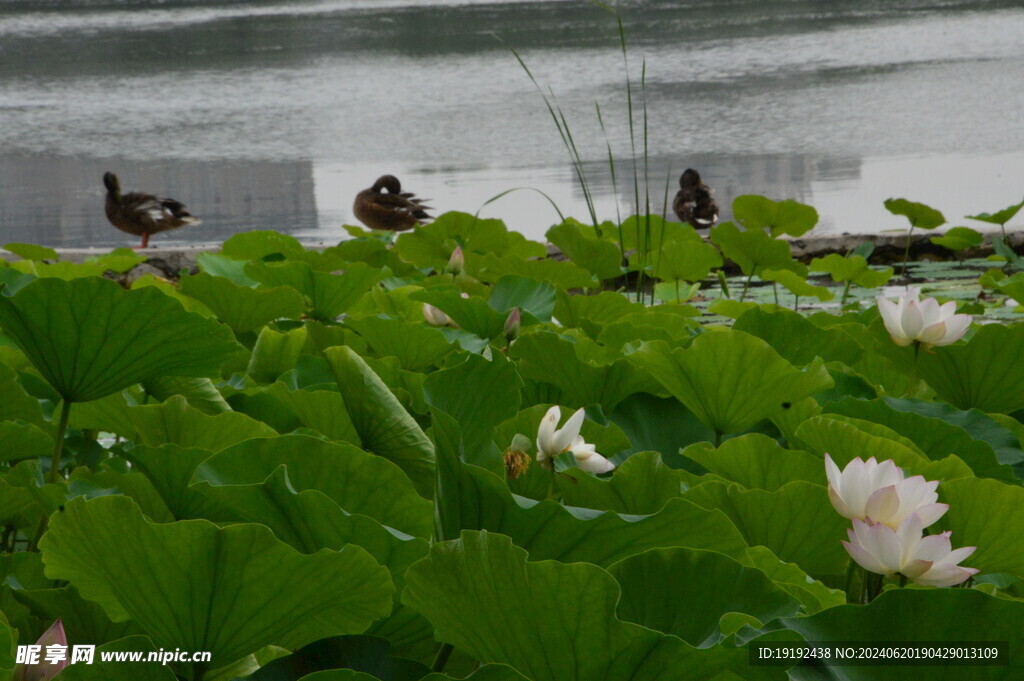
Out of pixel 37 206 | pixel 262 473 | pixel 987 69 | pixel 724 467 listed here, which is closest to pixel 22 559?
pixel 262 473

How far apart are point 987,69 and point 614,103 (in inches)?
168

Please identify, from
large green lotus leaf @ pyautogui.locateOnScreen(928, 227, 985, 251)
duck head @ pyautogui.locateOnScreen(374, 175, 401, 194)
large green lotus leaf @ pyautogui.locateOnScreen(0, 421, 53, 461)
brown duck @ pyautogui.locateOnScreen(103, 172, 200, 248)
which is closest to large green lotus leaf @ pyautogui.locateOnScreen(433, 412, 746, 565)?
large green lotus leaf @ pyautogui.locateOnScreen(0, 421, 53, 461)

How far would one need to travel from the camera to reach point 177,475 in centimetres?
55

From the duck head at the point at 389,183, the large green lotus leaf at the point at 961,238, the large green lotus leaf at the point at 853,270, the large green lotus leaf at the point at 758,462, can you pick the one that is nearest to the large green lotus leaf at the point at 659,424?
the large green lotus leaf at the point at 758,462

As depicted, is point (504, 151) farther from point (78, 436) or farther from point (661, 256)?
point (78, 436)

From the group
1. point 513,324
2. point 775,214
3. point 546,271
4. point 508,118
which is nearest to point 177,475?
point 513,324

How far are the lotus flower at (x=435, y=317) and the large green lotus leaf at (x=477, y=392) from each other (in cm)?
43

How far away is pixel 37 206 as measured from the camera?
6.28 metres

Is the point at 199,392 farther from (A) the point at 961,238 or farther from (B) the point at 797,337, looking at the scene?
(A) the point at 961,238

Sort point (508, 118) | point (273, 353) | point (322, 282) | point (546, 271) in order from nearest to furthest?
point (273, 353), point (322, 282), point (546, 271), point (508, 118)

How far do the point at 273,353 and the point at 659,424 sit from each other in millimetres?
333

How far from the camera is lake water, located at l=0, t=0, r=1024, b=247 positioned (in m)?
5.68

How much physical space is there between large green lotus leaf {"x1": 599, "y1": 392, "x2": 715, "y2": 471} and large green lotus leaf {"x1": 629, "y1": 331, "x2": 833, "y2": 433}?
0.04m

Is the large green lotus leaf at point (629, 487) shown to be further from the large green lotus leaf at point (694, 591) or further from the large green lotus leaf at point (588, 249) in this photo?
the large green lotus leaf at point (588, 249)
